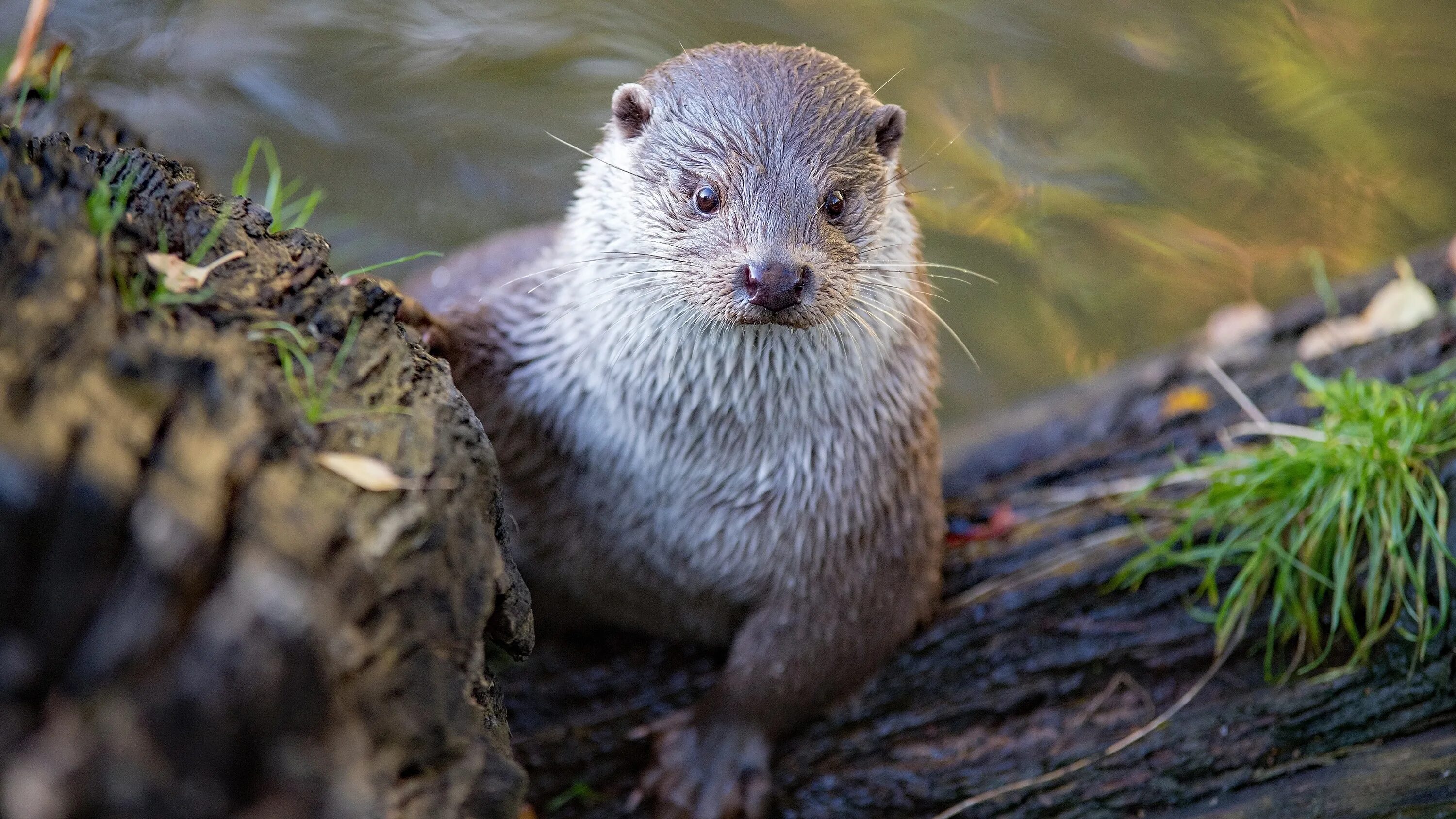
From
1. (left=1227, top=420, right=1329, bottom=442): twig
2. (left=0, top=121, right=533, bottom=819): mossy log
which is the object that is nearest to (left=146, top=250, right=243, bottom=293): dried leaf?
(left=0, top=121, right=533, bottom=819): mossy log

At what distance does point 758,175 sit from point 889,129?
0.40 meters

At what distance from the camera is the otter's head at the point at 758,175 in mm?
2266

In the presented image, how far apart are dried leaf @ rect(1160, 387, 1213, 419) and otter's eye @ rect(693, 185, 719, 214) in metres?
1.69

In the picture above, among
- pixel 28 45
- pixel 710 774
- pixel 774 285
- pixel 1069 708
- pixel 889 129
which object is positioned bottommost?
pixel 710 774

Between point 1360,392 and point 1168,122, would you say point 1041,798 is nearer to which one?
point 1360,392

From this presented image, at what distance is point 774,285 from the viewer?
2172mm

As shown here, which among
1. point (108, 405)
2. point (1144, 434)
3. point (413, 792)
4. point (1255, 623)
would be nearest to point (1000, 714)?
point (1255, 623)

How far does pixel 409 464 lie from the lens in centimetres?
154

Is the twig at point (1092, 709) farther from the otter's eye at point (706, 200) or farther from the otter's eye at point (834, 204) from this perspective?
the otter's eye at point (706, 200)

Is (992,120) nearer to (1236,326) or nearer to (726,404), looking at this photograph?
(1236,326)

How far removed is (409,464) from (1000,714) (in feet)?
5.55

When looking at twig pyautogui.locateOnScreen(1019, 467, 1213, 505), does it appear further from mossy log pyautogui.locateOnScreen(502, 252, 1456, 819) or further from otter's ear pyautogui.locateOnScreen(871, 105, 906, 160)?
otter's ear pyautogui.locateOnScreen(871, 105, 906, 160)

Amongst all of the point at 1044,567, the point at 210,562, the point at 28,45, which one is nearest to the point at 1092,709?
the point at 1044,567

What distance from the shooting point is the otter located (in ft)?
7.93
